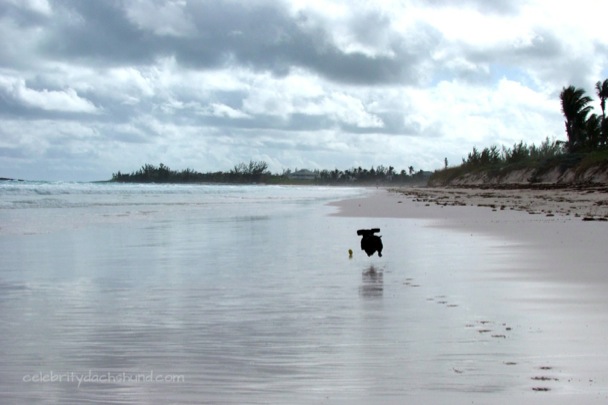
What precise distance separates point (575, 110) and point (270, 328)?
79.7 m

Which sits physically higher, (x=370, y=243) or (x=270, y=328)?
Result: (x=370, y=243)

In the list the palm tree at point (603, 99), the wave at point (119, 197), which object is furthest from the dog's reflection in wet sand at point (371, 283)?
the palm tree at point (603, 99)

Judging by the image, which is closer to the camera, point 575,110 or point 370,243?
point 370,243

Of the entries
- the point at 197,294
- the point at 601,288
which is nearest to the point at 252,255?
the point at 197,294

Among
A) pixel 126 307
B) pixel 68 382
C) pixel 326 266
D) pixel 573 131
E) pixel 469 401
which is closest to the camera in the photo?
pixel 469 401

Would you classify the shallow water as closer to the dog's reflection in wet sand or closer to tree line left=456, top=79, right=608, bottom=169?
the dog's reflection in wet sand

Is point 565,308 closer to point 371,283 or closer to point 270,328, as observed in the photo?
→ point 371,283

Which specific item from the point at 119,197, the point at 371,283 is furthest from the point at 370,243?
the point at 119,197

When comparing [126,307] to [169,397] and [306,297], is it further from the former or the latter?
[169,397]

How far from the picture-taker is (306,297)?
7.35m

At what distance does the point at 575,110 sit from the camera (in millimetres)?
78000

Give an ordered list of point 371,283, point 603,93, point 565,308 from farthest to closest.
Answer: point 603,93
point 371,283
point 565,308

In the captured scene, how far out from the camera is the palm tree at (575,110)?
255 feet

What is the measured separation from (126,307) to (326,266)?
3.88m
